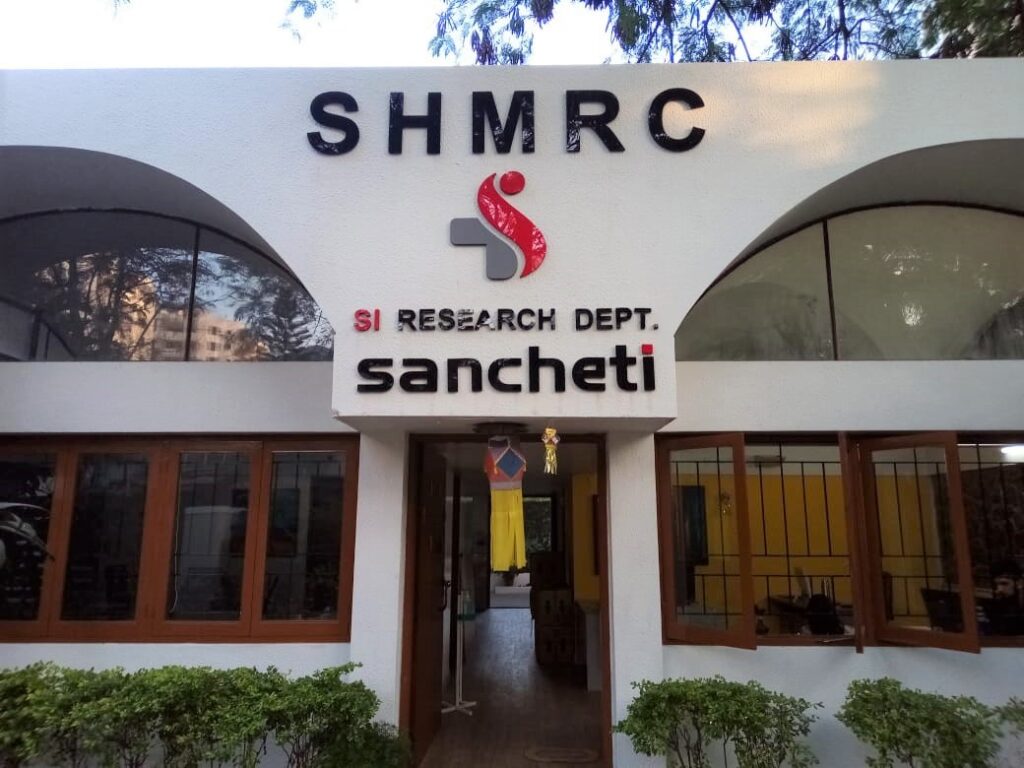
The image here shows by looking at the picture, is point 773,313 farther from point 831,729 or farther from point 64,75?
point 64,75

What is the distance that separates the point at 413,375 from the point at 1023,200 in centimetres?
462

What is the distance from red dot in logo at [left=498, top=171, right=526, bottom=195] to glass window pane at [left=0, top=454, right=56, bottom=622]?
363cm

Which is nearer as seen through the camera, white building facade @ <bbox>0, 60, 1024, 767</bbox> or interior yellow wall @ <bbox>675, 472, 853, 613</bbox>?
white building facade @ <bbox>0, 60, 1024, 767</bbox>

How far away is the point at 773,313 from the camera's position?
16.6 feet

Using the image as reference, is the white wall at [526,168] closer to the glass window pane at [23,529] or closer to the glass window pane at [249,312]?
the glass window pane at [249,312]

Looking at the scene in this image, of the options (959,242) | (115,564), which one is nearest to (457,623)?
(115,564)

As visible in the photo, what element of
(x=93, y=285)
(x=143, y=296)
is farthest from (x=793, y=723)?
(x=93, y=285)

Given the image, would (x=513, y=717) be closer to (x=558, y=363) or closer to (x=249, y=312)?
(x=558, y=363)

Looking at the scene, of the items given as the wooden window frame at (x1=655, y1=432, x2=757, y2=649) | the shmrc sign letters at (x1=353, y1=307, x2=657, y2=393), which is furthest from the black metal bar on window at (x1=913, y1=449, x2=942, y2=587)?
the shmrc sign letters at (x1=353, y1=307, x2=657, y2=393)

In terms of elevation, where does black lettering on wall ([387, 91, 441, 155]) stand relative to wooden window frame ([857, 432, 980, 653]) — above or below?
above

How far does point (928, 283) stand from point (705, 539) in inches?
101

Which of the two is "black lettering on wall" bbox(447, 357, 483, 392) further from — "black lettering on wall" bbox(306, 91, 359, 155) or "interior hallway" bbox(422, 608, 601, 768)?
"interior hallway" bbox(422, 608, 601, 768)

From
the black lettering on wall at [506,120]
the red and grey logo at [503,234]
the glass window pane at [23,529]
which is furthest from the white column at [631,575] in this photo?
the glass window pane at [23,529]

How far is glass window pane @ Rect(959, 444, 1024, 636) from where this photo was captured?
456 cm
